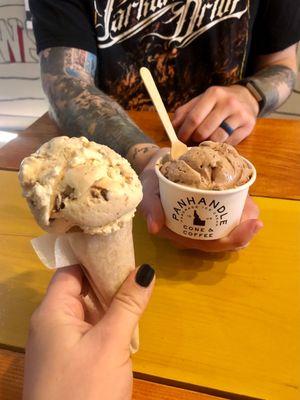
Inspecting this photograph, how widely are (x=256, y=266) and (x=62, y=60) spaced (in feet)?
3.32

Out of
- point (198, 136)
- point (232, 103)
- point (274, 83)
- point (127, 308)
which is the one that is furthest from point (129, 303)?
point (274, 83)

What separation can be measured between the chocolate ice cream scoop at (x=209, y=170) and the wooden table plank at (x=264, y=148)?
0.83 ft

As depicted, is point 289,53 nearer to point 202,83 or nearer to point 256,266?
point 202,83

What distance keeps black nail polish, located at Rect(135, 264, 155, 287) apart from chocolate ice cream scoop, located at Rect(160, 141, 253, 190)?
7.6 inches

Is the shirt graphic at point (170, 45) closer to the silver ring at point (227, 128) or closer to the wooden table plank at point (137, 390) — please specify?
the silver ring at point (227, 128)

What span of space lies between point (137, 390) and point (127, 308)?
141 millimetres

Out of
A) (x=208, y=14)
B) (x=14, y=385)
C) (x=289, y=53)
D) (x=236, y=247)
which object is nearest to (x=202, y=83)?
(x=208, y=14)

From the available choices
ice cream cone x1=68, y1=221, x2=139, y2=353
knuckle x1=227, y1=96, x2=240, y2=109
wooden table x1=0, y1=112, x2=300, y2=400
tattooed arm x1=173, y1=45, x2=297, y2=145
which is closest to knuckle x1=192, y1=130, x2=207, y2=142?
tattooed arm x1=173, y1=45, x2=297, y2=145

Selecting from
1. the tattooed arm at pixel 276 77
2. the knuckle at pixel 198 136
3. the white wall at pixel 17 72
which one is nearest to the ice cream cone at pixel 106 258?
the knuckle at pixel 198 136

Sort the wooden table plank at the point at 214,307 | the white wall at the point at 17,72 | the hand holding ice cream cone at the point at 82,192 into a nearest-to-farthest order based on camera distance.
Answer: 1. the hand holding ice cream cone at the point at 82,192
2. the wooden table plank at the point at 214,307
3. the white wall at the point at 17,72

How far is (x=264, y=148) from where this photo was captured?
110cm

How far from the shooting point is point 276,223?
2.67 feet

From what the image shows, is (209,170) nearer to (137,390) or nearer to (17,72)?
(137,390)

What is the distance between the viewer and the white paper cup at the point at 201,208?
63 cm
